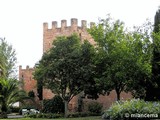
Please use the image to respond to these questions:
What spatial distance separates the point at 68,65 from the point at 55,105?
841 centimetres

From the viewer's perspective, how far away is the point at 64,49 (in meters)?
36.4

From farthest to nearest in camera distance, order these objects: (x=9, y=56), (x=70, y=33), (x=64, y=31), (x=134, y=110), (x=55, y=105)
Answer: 1. (x=9, y=56)
2. (x=64, y=31)
3. (x=70, y=33)
4. (x=55, y=105)
5. (x=134, y=110)

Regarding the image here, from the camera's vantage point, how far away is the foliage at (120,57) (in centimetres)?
3161

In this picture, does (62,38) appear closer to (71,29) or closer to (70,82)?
(70,82)

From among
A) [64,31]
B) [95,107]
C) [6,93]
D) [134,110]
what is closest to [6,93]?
[6,93]

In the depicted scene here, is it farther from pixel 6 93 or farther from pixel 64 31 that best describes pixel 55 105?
pixel 64 31

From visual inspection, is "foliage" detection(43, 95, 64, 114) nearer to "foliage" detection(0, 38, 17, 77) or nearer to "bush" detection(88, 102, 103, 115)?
"bush" detection(88, 102, 103, 115)

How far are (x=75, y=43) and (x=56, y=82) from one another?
417 cm

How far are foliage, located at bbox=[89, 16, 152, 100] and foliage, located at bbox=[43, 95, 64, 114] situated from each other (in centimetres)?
805

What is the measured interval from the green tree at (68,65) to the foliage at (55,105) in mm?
5840

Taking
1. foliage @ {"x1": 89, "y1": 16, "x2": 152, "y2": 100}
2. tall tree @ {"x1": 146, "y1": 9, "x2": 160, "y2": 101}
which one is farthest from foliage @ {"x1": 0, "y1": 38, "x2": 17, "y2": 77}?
tall tree @ {"x1": 146, "y1": 9, "x2": 160, "y2": 101}

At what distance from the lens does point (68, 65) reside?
36219mm

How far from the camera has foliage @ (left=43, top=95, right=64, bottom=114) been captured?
42.9 meters

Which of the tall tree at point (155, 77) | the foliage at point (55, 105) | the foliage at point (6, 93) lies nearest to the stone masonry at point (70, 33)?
the foliage at point (55, 105)
